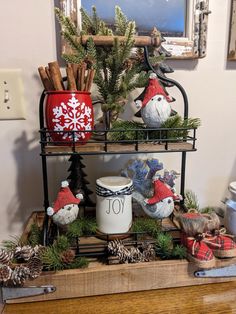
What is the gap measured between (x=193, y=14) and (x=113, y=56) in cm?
28

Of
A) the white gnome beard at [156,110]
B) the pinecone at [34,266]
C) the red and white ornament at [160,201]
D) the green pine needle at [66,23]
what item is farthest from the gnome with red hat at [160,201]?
the green pine needle at [66,23]

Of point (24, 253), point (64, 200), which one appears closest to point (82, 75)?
point (64, 200)

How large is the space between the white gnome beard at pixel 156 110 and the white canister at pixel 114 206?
0.13 metres

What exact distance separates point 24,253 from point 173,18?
0.62m

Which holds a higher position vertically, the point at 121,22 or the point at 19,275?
the point at 121,22

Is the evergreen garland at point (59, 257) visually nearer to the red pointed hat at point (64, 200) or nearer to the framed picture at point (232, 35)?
the red pointed hat at point (64, 200)

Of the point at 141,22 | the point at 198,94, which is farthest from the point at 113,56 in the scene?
the point at 198,94

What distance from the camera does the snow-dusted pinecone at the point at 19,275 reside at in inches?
17.4

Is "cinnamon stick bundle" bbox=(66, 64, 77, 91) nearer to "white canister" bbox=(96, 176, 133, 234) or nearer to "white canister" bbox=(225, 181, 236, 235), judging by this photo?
"white canister" bbox=(96, 176, 133, 234)

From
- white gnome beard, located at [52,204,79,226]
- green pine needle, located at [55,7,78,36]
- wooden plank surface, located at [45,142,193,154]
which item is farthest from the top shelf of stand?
green pine needle, located at [55,7,78,36]

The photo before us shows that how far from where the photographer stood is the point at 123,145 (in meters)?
0.52

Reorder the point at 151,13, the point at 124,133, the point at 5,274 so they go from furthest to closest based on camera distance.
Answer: the point at 151,13, the point at 124,133, the point at 5,274

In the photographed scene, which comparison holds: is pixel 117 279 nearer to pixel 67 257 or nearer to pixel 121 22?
pixel 67 257

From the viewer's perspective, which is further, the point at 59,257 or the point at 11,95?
the point at 11,95
